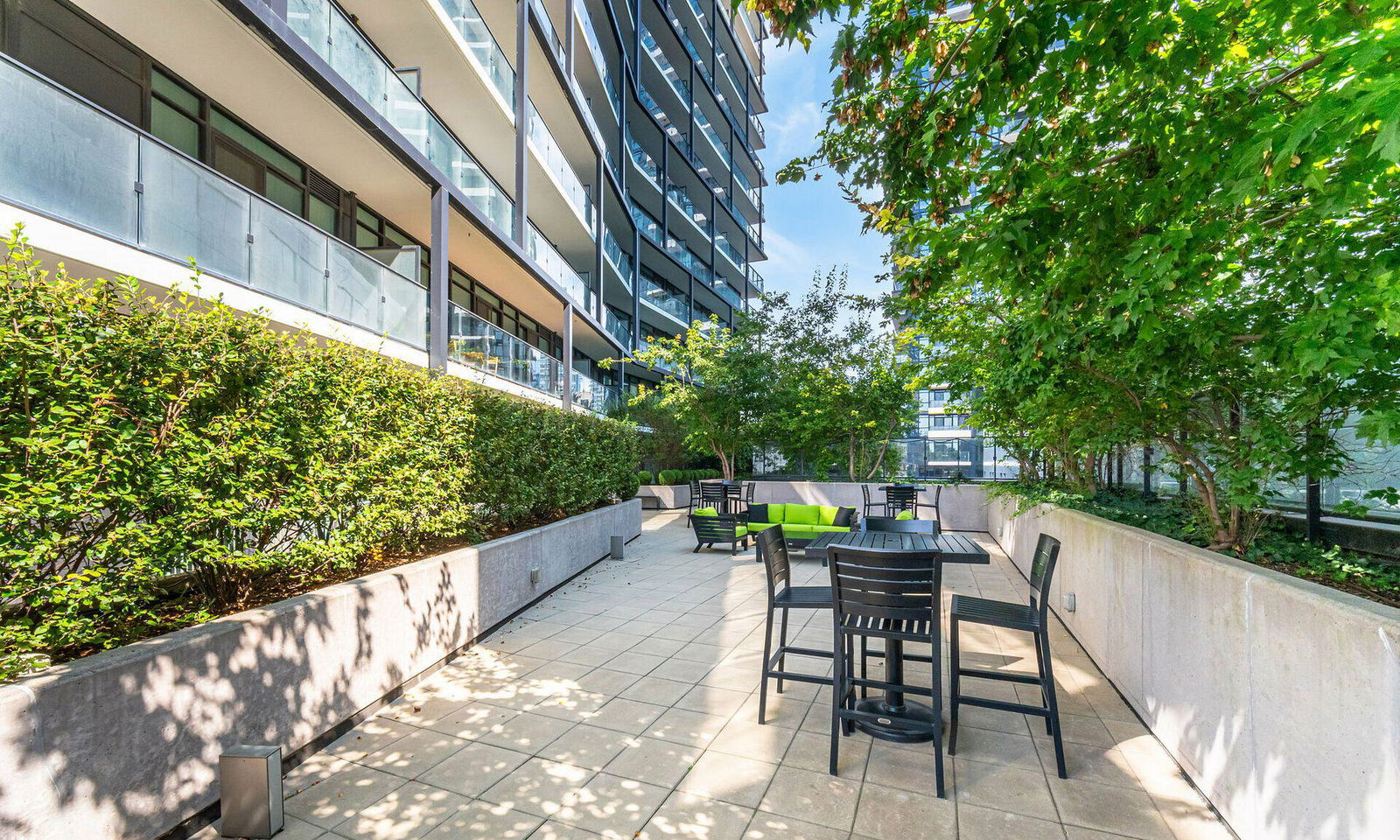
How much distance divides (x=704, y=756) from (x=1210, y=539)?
3.85 m

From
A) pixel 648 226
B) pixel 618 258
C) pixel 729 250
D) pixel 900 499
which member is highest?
pixel 729 250

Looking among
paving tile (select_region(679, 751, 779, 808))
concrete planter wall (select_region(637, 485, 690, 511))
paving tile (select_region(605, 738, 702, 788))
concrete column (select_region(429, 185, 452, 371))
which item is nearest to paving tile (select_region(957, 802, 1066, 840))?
paving tile (select_region(679, 751, 779, 808))

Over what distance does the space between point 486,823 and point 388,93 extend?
968 cm

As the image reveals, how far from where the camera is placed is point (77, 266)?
5031 millimetres

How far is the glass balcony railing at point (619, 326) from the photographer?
20.8 m

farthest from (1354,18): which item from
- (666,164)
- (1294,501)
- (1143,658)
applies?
(666,164)

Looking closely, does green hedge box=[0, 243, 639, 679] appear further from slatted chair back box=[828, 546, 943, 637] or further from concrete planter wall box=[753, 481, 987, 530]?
concrete planter wall box=[753, 481, 987, 530]

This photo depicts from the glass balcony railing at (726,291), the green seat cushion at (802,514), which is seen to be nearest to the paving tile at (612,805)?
the green seat cushion at (802,514)

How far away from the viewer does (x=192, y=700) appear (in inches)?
105

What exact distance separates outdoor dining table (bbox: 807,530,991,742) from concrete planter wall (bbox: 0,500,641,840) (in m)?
3.01

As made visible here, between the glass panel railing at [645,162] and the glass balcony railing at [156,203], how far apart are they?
19.3 metres

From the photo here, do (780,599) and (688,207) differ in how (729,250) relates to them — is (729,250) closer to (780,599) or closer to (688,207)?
(688,207)

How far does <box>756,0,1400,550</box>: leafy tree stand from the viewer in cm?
240

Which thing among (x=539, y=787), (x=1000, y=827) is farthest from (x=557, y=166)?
(x=1000, y=827)
